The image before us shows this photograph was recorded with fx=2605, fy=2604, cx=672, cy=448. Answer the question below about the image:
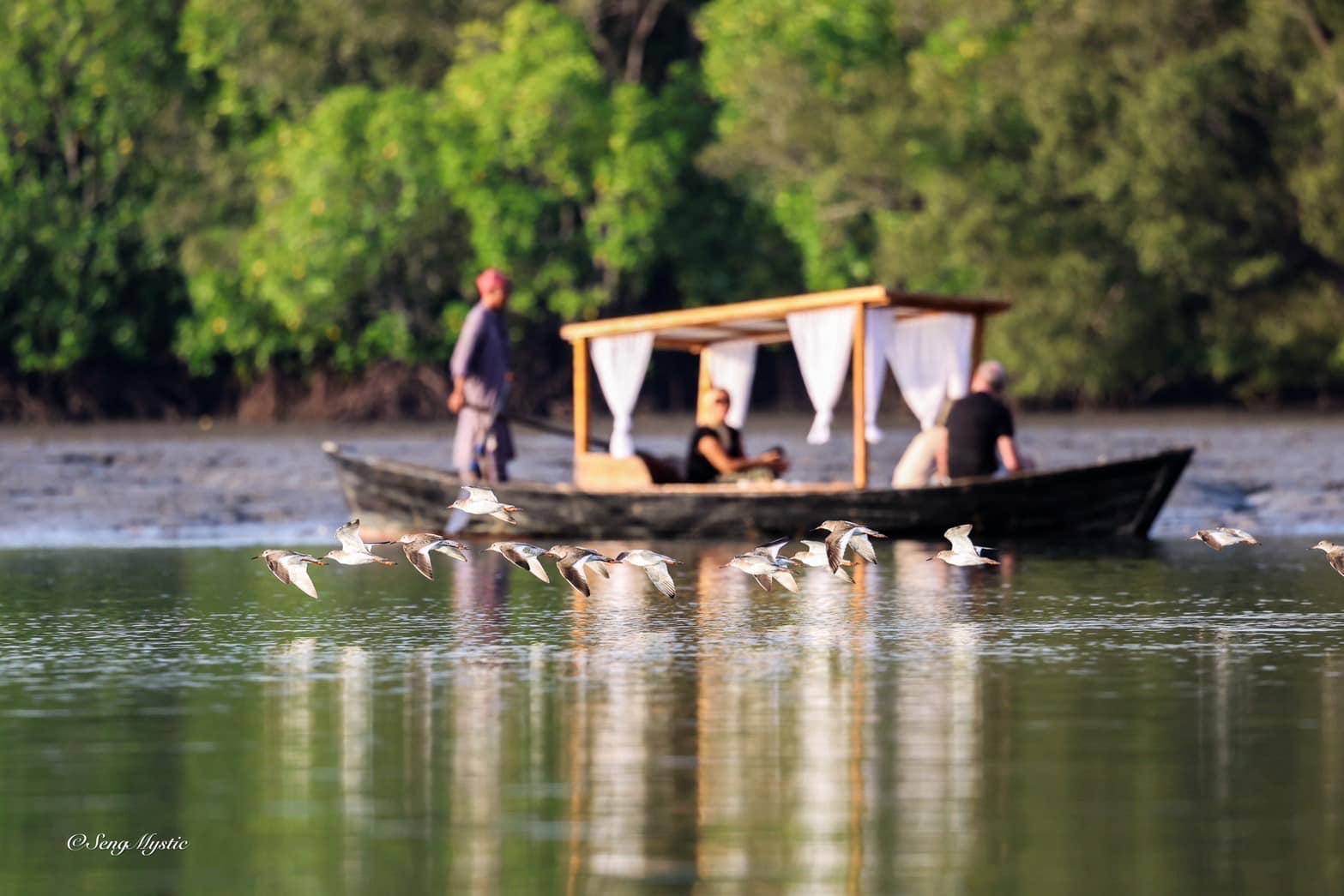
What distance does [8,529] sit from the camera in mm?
22547

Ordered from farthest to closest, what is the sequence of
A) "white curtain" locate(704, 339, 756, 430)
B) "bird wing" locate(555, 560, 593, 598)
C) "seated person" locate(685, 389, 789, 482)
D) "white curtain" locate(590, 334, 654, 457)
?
"white curtain" locate(704, 339, 756, 430) → "white curtain" locate(590, 334, 654, 457) → "seated person" locate(685, 389, 789, 482) → "bird wing" locate(555, 560, 593, 598)

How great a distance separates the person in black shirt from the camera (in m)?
19.8

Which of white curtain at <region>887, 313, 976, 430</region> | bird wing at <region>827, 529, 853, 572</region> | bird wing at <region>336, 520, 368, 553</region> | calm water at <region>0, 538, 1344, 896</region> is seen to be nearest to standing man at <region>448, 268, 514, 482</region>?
white curtain at <region>887, 313, 976, 430</region>

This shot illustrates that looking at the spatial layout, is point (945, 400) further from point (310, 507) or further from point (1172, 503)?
point (310, 507)

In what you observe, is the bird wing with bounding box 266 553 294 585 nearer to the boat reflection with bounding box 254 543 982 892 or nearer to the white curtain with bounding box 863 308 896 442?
the boat reflection with bounding box 254 543 982 892

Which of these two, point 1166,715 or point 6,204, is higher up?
point 6,204

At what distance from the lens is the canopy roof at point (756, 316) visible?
19797 mm

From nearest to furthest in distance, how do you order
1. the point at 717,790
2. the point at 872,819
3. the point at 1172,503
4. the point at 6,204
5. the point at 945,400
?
the point at 872,819, the point at 717,790, the point at 945,400, the point at 1172,503, the point at 6,204

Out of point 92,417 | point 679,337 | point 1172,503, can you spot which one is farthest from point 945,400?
point 92,417

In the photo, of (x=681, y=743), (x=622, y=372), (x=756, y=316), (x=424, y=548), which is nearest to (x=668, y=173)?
(x=622, y=372)

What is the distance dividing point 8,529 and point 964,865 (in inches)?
669

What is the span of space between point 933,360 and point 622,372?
9.44 ft

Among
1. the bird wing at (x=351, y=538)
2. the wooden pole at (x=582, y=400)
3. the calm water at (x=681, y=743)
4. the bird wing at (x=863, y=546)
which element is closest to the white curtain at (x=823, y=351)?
the wooden pole at (x=582, y=400)

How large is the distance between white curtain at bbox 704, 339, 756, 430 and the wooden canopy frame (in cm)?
7
